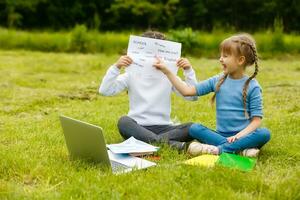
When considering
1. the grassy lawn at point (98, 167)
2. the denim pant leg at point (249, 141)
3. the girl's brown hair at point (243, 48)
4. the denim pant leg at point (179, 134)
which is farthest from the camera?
the denim pant leg at point (179, 134)

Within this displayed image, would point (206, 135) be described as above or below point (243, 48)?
below

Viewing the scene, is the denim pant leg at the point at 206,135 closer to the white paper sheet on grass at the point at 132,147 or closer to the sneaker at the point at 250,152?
the sneaker at the point at 250,152

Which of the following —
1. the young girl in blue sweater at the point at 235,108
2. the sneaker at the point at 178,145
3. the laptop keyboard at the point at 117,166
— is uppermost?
the young girl in blue sweater at the point at 235,108

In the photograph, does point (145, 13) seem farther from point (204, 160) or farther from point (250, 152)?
point (204, 160)

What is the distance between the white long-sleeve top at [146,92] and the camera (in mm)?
3922

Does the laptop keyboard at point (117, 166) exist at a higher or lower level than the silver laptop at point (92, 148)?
lower

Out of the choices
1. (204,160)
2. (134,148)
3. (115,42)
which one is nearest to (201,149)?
(204,160)

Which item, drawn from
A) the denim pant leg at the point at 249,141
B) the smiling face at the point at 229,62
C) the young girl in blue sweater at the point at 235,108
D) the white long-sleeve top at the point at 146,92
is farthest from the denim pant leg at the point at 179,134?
the smiling face at the point at 229,62

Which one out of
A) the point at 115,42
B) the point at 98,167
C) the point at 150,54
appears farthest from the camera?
the point at 115,42

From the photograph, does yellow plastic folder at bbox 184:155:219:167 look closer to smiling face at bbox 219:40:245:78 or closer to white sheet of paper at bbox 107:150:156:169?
white sheet of paper at bbox 107:150:156:169

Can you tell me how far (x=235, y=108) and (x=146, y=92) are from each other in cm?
68

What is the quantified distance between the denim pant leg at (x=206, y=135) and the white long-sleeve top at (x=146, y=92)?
1.12 ft

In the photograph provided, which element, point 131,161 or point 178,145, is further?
point 178,145

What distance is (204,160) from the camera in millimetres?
3143
